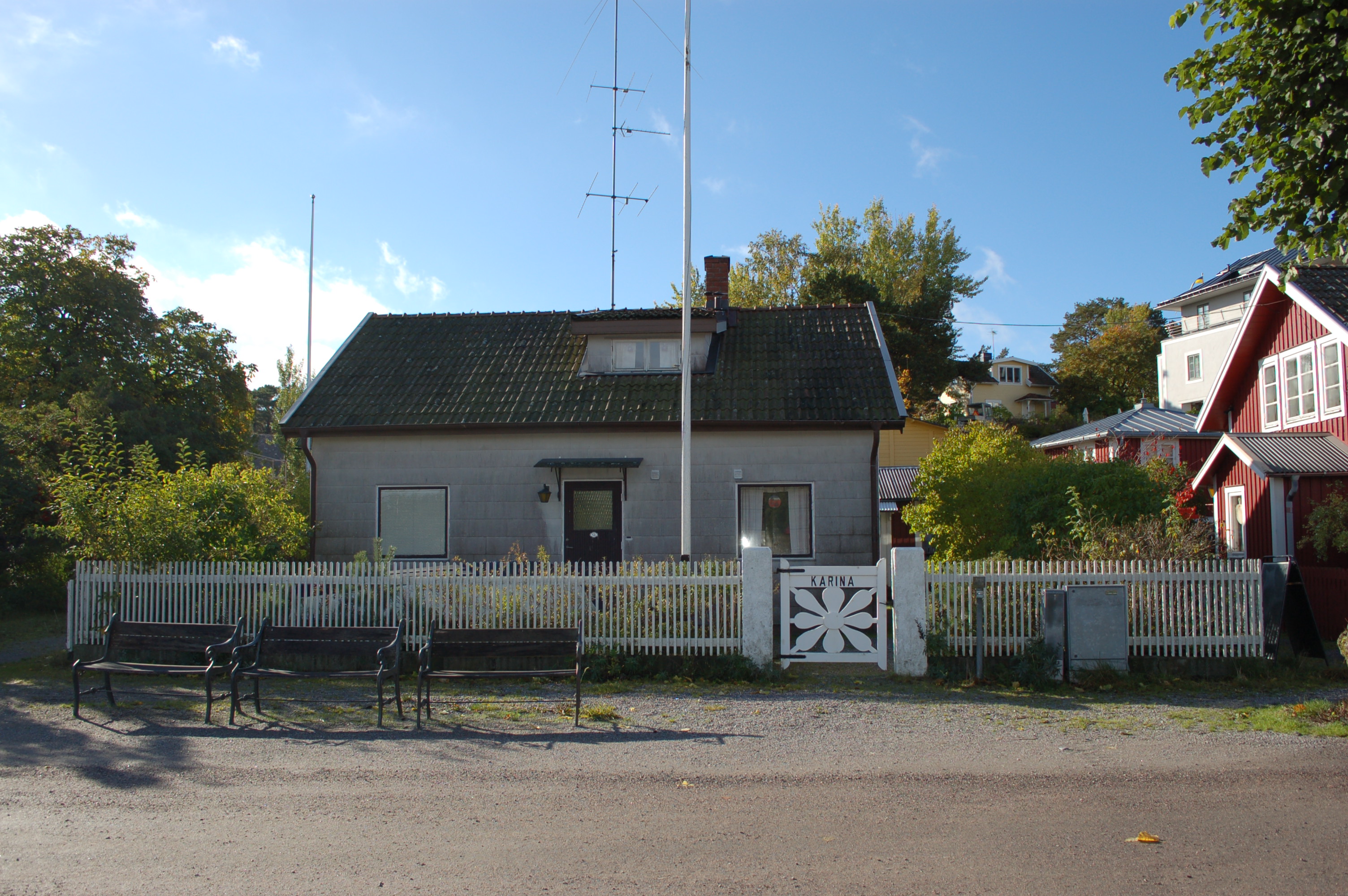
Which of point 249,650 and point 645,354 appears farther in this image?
point 645,354

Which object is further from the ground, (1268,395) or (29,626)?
(1268,395)

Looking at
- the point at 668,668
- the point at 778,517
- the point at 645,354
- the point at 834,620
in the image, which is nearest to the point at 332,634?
the point at 668,668

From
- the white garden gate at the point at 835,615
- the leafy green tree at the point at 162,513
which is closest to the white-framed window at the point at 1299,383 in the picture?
the white garden gate at the point at 835,615

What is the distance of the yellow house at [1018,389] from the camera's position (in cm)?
5825

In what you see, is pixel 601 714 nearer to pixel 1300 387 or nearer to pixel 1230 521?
pixel 1230 521

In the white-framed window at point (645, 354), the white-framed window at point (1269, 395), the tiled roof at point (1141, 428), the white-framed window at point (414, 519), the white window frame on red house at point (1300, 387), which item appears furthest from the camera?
the tiled roof at point (1141, 428)

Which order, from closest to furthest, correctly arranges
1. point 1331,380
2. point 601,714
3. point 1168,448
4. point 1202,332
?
1. point 601,714
2. point 1331,380
3. point 1168,448
4. point 1202,332

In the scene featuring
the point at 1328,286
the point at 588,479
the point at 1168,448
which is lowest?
the point at 588,479

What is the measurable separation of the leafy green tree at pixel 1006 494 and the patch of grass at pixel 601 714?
6.55 meters

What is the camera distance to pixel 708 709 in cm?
867

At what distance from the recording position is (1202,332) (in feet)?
128

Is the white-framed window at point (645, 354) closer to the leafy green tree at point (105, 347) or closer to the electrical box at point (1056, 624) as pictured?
the electrical box at point (1056, 624)

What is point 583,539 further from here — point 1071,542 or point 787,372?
point 1071,542

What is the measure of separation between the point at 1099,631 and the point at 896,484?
17.6m
